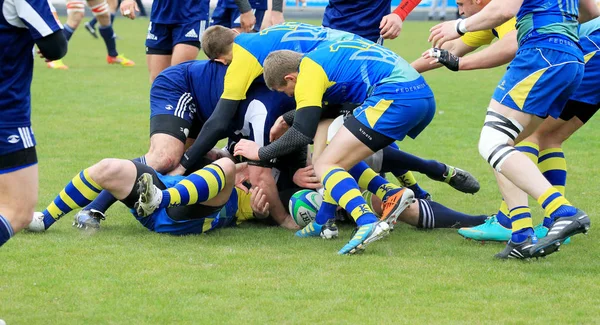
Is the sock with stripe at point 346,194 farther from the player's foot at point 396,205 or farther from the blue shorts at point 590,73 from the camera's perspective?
the blue shorts at point 590,73

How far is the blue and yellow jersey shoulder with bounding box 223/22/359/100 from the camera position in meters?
6.11

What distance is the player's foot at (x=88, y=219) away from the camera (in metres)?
5.84

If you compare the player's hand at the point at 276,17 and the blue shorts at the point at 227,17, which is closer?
the player's hand at the point at 276,17

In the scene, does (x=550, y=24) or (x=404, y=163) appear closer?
(x=550, y=24)

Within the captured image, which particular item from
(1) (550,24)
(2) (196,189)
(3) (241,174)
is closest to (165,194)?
(2) (196,189)

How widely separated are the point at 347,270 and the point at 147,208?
127cm

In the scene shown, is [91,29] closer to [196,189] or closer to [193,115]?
[193,115]

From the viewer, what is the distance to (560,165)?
19.4ft

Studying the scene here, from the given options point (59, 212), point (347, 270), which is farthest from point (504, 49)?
point (59, 212)

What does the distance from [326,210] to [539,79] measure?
5.35ft

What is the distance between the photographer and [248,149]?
228 inches

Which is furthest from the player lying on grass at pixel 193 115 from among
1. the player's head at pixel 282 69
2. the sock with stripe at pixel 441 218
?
the sock with stripe at pixel 441 218

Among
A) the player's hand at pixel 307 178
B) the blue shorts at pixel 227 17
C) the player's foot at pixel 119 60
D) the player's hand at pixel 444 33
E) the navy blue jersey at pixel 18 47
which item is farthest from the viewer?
the player's foot at pixel 119 60

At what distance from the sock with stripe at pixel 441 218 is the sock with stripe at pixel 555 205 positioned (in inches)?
48.4
